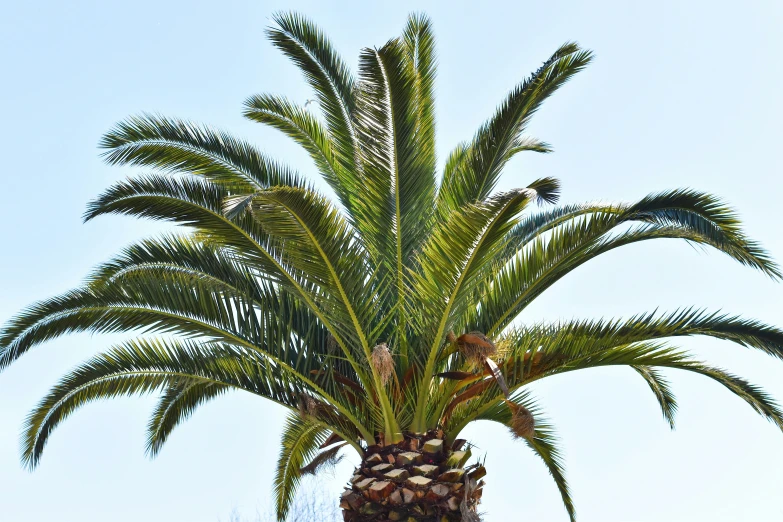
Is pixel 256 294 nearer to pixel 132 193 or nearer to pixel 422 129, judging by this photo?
pixel 132 193

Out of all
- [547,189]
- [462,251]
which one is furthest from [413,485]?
[547,189]

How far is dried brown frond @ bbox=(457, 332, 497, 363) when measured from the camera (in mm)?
7621

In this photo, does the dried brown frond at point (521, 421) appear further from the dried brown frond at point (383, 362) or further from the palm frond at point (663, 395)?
the palm frond at point (663, 395)

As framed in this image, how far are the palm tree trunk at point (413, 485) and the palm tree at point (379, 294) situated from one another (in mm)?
19

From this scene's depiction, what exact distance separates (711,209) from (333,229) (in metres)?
3.45

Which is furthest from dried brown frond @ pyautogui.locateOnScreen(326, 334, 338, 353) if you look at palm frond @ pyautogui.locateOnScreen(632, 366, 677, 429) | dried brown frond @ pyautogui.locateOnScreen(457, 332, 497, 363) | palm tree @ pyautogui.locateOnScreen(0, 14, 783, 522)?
palm frond @ pyautogui.locateOnScreen(632, 366, 677, 429)

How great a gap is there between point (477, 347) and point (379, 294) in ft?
4.31

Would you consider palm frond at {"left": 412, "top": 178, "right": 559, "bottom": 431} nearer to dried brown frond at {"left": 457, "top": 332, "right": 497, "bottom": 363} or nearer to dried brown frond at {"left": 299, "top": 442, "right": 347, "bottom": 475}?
dried brown frond at {"left": 457, "top": 332, "right": 497, "bottom": 363}

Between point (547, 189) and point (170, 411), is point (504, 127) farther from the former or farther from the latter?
point (170, 411)

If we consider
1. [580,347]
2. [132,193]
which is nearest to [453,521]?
[580,347]

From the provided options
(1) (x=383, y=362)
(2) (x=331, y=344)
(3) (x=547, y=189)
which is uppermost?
(3) (x=547, y=189)

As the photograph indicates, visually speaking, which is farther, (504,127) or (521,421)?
(504,127)

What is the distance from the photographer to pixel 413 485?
25.7ft

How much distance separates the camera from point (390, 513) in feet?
25.7
